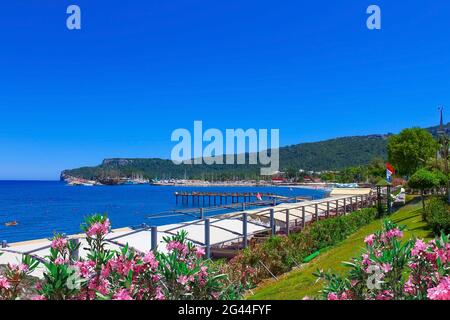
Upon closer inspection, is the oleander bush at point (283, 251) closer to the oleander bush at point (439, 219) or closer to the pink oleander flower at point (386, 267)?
the oleander bush at point (439, 219)

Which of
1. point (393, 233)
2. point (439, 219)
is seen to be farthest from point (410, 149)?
point (393, 233)

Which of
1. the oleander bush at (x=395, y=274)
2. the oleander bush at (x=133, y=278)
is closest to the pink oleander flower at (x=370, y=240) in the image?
the oleander bush at (x=395, y=274)

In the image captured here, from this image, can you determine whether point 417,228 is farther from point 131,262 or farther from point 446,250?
point 131,262

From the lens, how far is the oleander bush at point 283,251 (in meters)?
11.1

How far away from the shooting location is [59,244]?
334 centimetres

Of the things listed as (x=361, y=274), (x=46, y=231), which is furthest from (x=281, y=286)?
(x=46, y=231)

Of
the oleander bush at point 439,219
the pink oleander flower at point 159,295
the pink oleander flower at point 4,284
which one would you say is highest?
the pink oleander flower at point 4,284

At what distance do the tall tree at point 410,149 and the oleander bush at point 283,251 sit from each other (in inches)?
1625

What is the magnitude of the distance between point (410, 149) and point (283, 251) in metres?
46.6

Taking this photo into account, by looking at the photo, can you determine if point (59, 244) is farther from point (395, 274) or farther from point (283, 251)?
point (283, 251)

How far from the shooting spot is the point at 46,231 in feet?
147

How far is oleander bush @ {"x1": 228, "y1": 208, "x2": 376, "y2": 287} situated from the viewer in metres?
11.1
